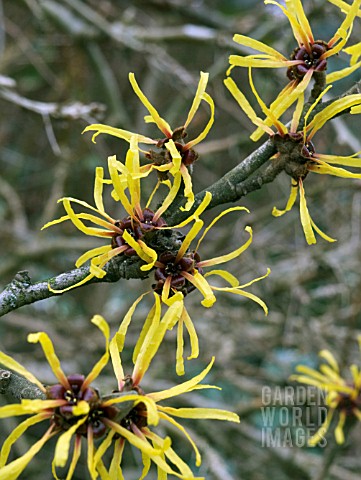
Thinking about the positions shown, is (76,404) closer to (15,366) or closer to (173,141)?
(15,366)

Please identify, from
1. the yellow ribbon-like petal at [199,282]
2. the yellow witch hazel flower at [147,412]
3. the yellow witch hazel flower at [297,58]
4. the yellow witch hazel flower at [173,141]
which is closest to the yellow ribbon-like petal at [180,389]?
the yellow witch hazel flower at [147,412]

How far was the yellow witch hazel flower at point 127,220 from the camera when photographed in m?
→ 0.84

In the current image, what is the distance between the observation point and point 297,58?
38.2 inches

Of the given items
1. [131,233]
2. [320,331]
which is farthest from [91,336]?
[131,233]

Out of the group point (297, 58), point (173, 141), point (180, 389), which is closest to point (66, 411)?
point (180, 389)

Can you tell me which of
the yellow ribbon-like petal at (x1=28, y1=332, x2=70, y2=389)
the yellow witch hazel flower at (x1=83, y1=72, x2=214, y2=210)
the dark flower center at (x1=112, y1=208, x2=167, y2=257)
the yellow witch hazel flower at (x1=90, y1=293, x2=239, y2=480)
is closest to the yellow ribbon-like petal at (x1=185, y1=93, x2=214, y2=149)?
the yellow witch hazel flower at (x1=83, y1=72, x2=214, y2=210)

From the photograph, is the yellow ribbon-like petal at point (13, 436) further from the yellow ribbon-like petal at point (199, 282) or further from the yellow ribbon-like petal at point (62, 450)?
the yellow ribbon-like petal at point (199, 282)

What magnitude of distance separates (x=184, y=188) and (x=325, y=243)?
186 centimetres

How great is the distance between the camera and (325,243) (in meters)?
2.68

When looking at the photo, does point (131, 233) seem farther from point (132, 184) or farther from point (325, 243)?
point (325, 243)

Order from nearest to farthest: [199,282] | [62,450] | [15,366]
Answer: [62,450] → [15,366] → [199,282]

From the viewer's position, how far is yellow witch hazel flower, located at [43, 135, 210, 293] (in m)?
0.84

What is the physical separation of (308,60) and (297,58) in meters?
0.02

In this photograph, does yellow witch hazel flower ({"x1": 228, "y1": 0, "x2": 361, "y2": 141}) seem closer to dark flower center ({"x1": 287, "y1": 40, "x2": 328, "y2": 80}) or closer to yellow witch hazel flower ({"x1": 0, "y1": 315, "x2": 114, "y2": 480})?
dark flower center ({"x1": 287, "y1": 40, "x2": 328, "y2": 80})
